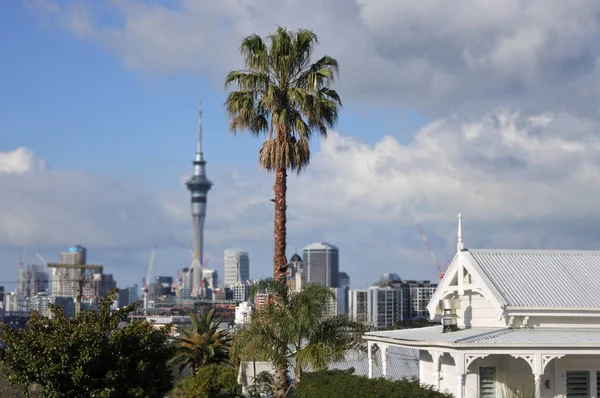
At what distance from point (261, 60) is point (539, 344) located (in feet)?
50.3

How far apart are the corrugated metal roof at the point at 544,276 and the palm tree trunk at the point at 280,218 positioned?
23.7 ft

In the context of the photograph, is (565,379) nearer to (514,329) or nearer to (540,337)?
(514,329)

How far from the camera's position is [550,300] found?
85.0 feet

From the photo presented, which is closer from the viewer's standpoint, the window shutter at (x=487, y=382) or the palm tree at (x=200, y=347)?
the window shutter at (x=487, y=382)

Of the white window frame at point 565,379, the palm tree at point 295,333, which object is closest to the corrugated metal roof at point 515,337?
the white window frame at point 565,379

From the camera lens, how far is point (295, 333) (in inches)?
1123

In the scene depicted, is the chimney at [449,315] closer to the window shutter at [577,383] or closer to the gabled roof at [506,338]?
the gabled roof at [506,338]

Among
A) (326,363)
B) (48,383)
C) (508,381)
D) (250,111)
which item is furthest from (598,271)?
(48,383)

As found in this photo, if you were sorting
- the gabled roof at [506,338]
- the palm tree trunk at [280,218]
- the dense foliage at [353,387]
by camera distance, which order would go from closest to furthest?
the dense foliage at [353,387]
the gabled roof at [506,338]
the palm tree trunk at [280,218]

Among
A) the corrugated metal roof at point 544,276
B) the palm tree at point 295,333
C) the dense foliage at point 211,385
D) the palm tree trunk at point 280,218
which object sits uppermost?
the palm tree trunk at point 280,218

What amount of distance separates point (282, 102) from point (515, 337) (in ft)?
44.3

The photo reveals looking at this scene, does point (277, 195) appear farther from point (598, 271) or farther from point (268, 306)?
point (598, 271)

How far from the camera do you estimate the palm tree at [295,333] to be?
28297mm

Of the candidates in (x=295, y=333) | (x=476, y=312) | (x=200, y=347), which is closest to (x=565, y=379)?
(x=476, y=312)
